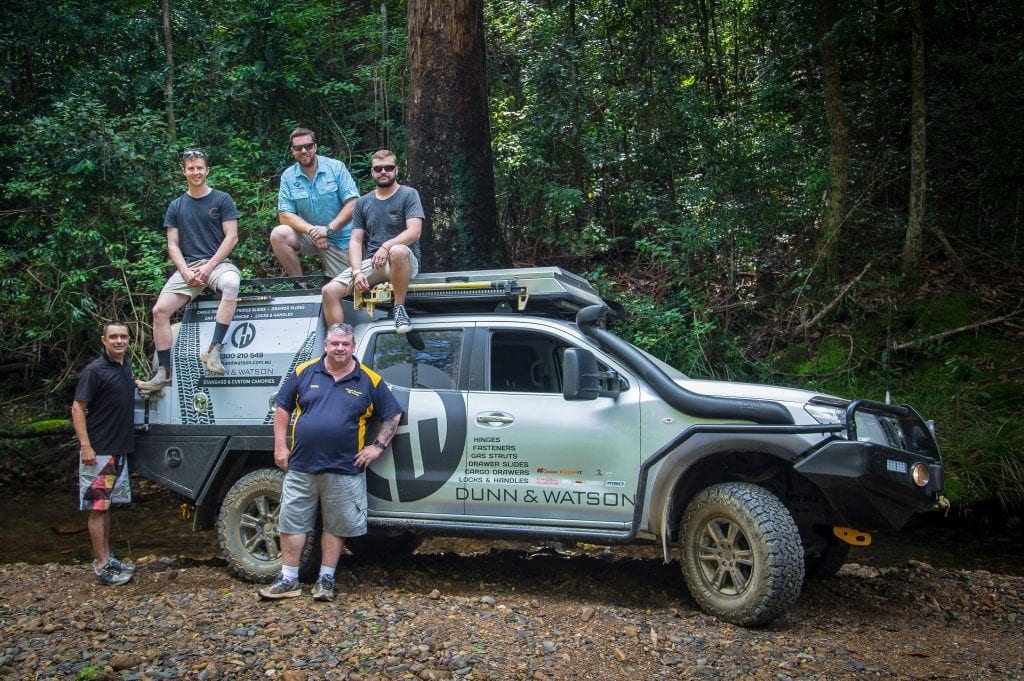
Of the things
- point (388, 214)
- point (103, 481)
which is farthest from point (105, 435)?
point (388, 214)

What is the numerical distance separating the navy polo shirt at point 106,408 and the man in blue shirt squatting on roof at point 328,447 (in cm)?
144

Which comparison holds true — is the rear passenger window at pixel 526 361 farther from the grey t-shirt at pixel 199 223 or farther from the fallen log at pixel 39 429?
the fallen log at pixel 39 429

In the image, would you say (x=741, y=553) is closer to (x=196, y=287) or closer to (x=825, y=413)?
(x=825, y=413)

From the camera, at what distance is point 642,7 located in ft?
53.4

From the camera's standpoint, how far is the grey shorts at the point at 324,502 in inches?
252

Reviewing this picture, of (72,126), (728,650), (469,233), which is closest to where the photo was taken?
(728,650)

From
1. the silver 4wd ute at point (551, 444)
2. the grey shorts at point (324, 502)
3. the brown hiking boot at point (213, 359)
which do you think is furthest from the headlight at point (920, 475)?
the brown hiking boot at point (213, 359)

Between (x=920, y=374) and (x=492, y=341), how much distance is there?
23.3ft

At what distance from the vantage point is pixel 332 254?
25.2ft

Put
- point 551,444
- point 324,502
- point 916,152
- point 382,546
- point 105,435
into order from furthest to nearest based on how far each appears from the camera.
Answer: point 916,152 < point 382,546 < point 105,435 < point 324,502 < point 551,444

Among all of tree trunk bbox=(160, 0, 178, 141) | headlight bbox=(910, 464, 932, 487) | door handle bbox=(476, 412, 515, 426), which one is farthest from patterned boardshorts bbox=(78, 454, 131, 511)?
tree trunk bbox=(160, 0, 178, 141)

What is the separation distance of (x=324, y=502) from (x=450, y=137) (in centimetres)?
477

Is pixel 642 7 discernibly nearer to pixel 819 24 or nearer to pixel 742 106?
pixel 742 106

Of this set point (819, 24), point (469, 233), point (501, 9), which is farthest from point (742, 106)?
point (469, 233)
